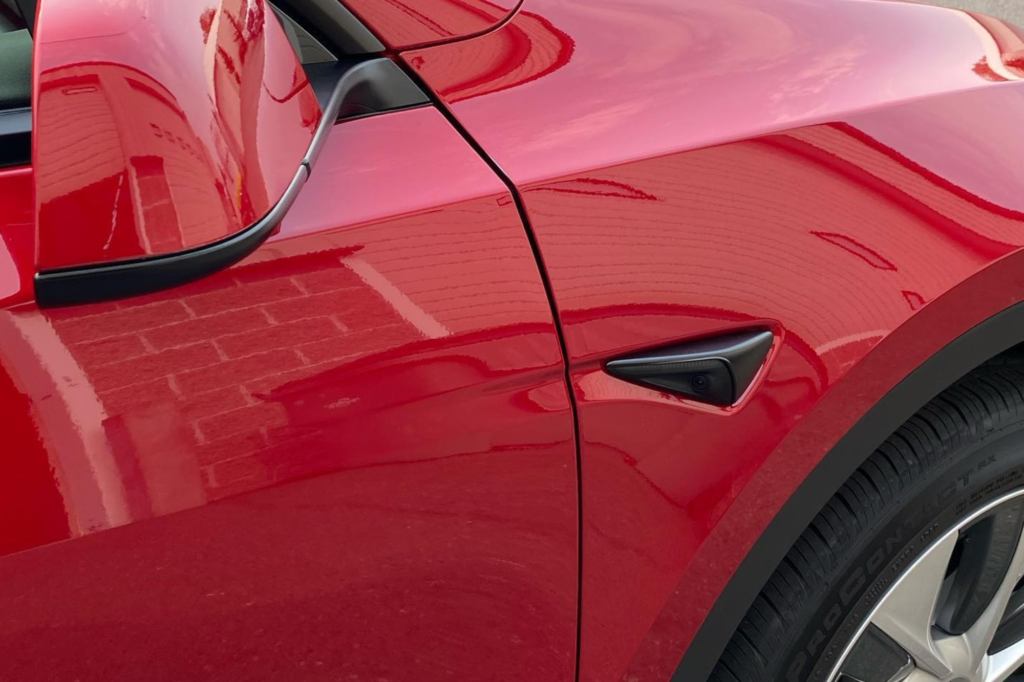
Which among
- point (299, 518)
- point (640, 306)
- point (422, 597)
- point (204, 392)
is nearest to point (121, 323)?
point (204, 392)

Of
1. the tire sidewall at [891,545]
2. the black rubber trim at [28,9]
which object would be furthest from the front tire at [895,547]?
the black rubber trim at [28,9]

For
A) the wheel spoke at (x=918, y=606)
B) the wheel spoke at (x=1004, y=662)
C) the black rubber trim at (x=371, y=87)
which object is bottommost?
the wheel spoke at (x=1004, y=662)

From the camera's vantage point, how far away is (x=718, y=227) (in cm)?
106

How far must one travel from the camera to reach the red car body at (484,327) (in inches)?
32.1

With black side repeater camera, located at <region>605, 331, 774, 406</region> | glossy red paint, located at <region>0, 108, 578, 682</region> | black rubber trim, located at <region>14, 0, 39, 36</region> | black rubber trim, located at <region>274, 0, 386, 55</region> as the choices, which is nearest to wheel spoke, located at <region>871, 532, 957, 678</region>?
black side repeater camera, located at <region>605, 331, 774, 406</region>

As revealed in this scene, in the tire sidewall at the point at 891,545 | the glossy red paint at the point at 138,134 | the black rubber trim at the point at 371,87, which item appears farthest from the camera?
the tire sidewall at the point at 891,545

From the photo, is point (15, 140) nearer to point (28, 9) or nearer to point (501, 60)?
point (28, 9)

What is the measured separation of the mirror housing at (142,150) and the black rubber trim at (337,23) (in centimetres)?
18

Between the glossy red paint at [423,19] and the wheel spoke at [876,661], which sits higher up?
the glossy red paint at [423,19]

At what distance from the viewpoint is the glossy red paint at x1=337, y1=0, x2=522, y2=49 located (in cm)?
103

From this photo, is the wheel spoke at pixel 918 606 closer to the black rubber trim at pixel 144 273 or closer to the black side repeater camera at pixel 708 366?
the black side repeater camera at pixel 708 366

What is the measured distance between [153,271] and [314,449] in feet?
0.71

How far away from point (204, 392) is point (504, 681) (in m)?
0.49

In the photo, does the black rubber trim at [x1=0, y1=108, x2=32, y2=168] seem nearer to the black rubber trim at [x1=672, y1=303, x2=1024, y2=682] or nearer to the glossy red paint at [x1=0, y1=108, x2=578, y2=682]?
the glossy red paint at [x1=0, y1=108, x2=578, y2=682]
